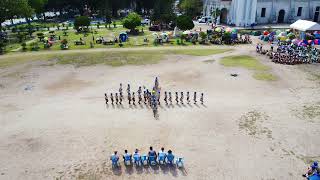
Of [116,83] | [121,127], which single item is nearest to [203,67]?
[116,83]

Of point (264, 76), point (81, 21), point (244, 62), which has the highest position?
point (81, 21)

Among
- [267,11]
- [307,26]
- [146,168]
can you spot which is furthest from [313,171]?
[267,11]

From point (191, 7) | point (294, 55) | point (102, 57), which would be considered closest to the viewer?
point (294, 55)

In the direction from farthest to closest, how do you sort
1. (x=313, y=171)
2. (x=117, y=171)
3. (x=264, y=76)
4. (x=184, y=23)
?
1. (x=184, y=23)
2. (x=264, y=76)
3. (x=117, y=171)
4. (x=313, y=171)

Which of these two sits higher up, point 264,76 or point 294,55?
point 294,55

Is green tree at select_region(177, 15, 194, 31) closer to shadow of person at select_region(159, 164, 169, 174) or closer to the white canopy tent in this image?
the white canopy tent

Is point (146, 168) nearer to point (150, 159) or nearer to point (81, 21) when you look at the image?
point (150, 159)

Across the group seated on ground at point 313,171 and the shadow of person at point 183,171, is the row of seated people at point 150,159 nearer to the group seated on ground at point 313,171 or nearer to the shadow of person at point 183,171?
the shadow of person at point 183,171

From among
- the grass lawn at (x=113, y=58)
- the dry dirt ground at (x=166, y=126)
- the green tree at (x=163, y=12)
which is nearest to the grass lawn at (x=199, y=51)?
the grass lawn at (x=113, y=58)
